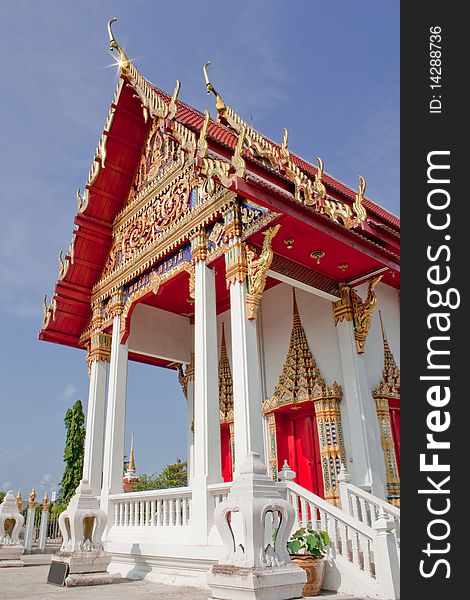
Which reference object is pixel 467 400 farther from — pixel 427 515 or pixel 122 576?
pixel 122 576

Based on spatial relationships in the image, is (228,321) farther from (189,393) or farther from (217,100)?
(217,100)

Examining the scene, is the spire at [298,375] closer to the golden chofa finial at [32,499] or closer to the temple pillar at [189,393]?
the temple pillar at [189,393]

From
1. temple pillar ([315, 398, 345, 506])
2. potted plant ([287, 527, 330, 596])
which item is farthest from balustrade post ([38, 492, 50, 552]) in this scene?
potted plant ([287, 527, 330, 596])

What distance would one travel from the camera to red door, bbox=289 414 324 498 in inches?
271

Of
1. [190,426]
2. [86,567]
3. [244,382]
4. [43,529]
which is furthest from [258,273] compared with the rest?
[43,529]

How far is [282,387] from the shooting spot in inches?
289

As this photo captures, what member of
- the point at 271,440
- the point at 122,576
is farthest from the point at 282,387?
the point at 122,576

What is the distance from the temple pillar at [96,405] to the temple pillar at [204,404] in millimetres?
2733

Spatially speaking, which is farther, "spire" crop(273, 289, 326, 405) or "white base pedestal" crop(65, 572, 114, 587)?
"spire" crop(273, 289, 326, 405)

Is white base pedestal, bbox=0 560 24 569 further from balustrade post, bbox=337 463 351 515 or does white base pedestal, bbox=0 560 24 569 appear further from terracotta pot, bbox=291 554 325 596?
terracotta pot, bbox=291 554 325 596

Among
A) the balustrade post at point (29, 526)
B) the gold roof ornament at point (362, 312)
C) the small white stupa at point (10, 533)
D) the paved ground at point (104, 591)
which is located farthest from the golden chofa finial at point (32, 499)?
the gold roof ornament at point (362, 312)

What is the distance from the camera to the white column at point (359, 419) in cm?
632

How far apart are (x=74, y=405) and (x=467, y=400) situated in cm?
1534

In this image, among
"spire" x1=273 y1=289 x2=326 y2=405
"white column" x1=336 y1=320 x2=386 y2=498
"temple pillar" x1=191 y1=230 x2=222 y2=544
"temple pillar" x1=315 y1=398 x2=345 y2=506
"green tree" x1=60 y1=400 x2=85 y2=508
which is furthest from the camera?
"green tree" x1=60 y1=400 x2=85 y2=508
